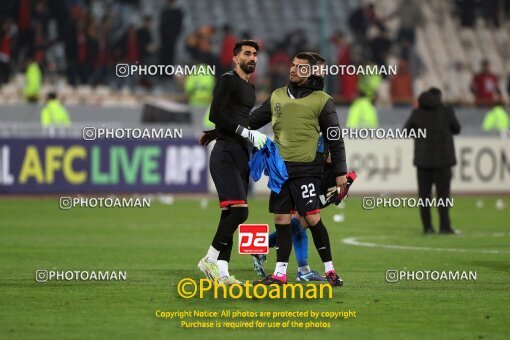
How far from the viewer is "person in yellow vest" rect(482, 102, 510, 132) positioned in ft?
103

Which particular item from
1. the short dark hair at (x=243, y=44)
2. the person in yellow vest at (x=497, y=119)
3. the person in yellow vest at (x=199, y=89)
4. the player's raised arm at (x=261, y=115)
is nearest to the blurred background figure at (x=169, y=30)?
the person in yellow vest at (x=199, y=89)

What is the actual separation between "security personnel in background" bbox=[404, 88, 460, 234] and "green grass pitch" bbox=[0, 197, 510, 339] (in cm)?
47

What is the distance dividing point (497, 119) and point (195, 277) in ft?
66.6

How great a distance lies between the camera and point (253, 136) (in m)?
11.5

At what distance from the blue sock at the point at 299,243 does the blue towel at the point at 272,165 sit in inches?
39.4

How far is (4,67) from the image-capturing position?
31.4 meters

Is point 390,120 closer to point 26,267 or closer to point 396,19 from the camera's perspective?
point 396,19

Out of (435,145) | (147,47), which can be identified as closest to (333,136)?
(435,145)

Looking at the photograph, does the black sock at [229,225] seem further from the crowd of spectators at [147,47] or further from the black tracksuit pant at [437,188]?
the crowd of spectators at [147,47]

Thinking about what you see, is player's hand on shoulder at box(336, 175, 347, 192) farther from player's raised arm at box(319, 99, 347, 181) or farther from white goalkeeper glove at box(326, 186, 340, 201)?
white goalkeeper glove at box(326, 186, 340, 201)

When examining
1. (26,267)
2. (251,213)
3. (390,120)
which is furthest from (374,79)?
(26,267)

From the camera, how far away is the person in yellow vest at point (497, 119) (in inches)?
1235

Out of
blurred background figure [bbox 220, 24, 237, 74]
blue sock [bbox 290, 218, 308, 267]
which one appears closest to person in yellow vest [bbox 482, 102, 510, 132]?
blurred background figure [bbox 220, 24, 237, 74]

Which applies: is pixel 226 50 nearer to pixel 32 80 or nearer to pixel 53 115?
pixel 32 80
